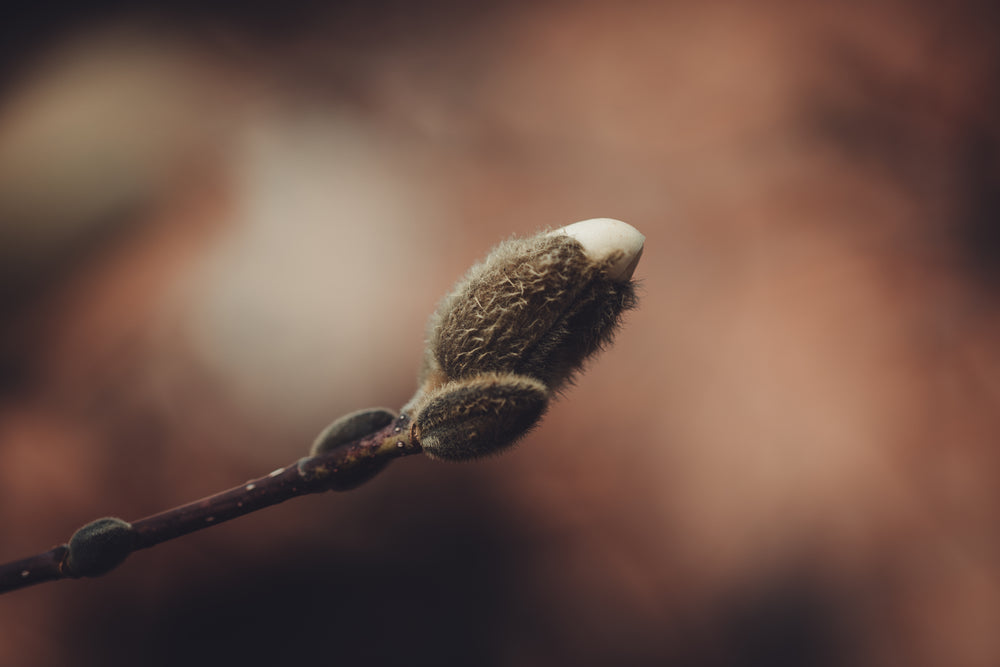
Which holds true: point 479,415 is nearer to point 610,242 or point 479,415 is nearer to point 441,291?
point 610,242

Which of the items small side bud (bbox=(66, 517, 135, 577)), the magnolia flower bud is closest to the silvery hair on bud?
the magnolia flower bud

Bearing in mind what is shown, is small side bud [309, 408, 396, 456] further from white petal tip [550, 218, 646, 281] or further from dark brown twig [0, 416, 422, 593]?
white petal tip [550, 218, 646, 281]

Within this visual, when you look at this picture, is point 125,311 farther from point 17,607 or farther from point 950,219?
point 950,219

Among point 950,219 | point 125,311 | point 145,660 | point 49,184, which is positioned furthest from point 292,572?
point 950,219

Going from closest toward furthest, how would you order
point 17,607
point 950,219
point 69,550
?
point 69,550, point 17,607, point 950,219

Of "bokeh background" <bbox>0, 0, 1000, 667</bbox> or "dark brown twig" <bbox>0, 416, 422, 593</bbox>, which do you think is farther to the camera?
"bokeh background" <bbox>0, 0, 1000, 667</bbox>

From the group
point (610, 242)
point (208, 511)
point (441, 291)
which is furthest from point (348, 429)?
point (441, 291)

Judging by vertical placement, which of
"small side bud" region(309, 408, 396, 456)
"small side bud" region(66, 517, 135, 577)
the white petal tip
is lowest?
"small side bud" region(66, 517, 135, 577)

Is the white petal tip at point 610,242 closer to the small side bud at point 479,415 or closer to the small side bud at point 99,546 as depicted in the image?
the small side bud at point 479,415
